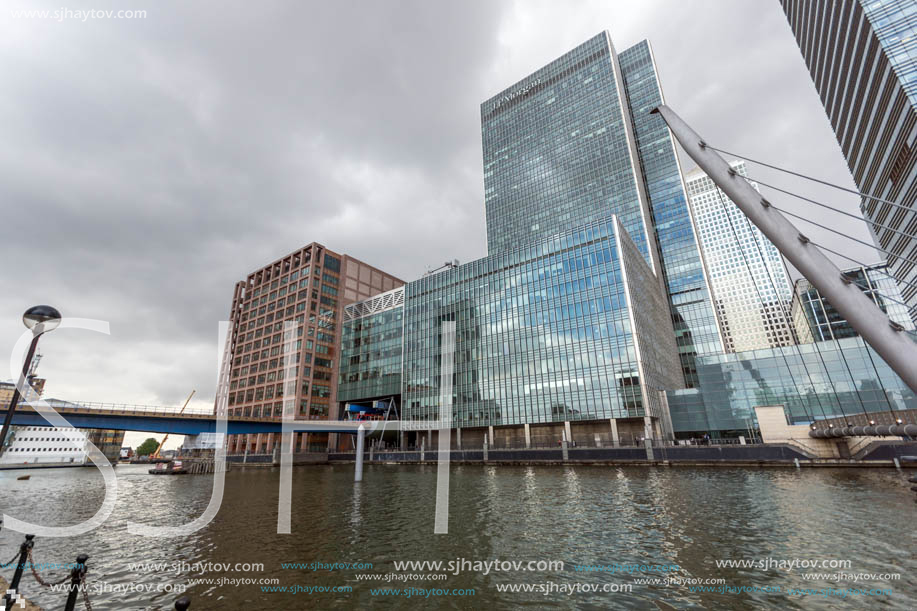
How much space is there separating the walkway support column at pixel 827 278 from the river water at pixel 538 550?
6367mm

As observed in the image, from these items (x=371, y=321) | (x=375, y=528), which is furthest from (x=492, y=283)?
(x=375, y=528)

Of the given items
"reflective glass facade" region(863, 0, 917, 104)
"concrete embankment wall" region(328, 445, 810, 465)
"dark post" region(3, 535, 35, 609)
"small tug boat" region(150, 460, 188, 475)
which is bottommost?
"small tug boat" region(150, 460, 188, 475)

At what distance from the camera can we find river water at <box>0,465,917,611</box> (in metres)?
10.7

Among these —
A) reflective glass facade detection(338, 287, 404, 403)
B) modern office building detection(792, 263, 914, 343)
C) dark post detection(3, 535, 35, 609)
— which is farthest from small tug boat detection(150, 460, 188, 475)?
modern office building detection(792, 263, 914, 343)

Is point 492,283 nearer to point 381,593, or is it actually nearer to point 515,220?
point 515,220

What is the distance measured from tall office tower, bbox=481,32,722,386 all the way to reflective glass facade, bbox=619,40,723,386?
0.29m

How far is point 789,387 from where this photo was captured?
7275cm

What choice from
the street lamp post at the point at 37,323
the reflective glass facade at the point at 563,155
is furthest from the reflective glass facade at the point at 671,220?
the street lamp post at the point at 37,323

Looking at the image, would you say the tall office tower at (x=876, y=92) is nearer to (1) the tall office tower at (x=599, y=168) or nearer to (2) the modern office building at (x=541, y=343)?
(2) the modern office building at (x=541, y=343)

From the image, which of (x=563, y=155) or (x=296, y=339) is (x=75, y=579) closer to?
(x=296, y=339)

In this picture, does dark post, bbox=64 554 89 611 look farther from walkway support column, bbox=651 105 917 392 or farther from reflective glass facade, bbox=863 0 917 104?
reflective glass facade, bbox=863 0 917 104

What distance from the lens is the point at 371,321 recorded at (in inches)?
4432

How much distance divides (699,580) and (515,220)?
438 ft

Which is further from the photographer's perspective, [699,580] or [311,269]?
[311,269]
